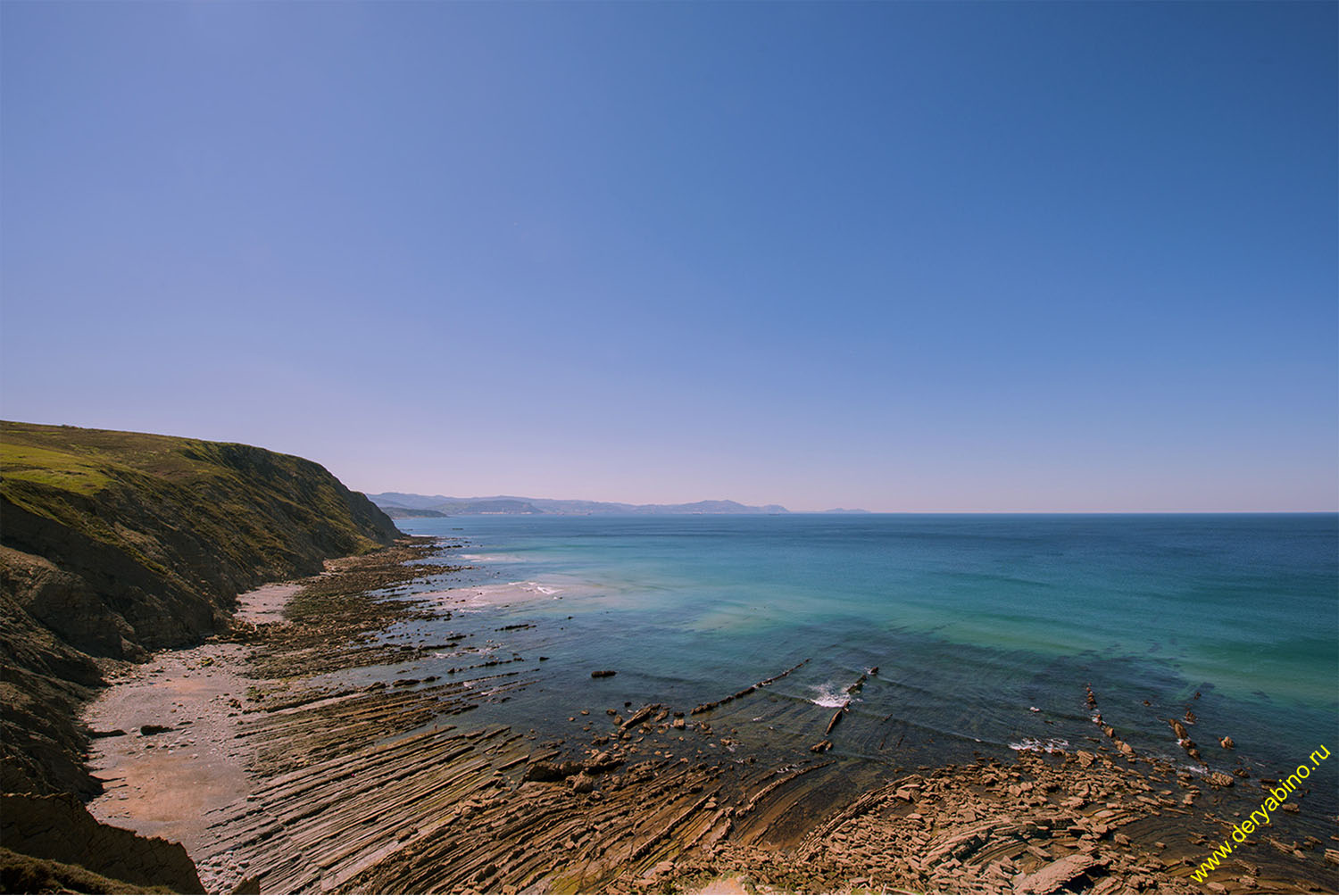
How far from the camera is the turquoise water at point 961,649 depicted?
81.7 ft

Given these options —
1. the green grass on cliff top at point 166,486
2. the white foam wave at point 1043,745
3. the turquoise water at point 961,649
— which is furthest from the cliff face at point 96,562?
the white foam wave at point 1043,745

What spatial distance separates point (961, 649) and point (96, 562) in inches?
2281

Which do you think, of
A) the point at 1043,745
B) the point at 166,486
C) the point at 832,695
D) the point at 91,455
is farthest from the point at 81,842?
the point at 91,455

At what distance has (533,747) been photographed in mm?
21172

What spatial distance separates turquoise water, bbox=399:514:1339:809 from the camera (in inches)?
981

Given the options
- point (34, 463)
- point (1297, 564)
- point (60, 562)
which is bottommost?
point (1297, 564)

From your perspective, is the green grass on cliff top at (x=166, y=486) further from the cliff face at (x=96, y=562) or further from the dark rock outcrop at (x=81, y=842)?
the dark rock outcrop at (x=81, y=842)

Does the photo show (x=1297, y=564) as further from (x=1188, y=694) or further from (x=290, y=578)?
(x=290, y=578)

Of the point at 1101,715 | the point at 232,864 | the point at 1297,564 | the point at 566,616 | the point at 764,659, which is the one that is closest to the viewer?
the point at 232,864

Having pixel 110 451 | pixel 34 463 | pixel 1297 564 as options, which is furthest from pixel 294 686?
pixel 1297 564

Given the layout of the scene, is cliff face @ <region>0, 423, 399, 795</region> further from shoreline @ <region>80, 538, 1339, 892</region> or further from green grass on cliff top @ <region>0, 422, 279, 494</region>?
shoreline @ <region>80, 538, 1339, 892</region>

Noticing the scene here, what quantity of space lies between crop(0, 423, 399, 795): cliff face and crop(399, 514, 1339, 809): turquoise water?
1775 centimetres

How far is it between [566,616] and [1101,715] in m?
39.8

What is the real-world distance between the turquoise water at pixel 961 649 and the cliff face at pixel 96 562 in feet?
58.2
